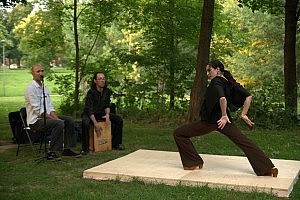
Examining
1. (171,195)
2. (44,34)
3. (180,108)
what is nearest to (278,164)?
(171,195)

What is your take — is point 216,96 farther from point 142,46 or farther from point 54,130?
point 142,46

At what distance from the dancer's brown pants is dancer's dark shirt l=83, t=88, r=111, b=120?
231 cm

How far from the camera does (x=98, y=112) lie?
28.3 ft

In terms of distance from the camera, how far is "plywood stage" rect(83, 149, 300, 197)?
18.9 feet

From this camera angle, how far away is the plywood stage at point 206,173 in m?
5.75

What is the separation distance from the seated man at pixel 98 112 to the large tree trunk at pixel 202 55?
3.22 m

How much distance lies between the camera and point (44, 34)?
15461mm

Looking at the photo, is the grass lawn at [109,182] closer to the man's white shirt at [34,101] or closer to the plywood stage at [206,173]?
the plywood stage at [206,173]

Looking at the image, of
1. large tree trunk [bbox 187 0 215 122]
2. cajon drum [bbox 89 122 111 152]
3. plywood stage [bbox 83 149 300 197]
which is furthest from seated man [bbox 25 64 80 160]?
large tree trunk [bbox 187 0 215 122]

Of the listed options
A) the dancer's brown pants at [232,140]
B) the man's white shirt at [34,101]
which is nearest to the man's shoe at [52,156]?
the man's white shirt at [34,101]

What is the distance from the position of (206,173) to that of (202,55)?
217 inches

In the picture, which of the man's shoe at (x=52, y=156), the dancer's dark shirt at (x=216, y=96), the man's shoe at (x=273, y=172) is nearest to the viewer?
the man's shoe at (x=273, y=172)

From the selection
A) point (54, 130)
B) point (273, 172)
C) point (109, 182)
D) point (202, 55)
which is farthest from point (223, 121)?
point (202, 55)

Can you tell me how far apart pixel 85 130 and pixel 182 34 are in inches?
279
